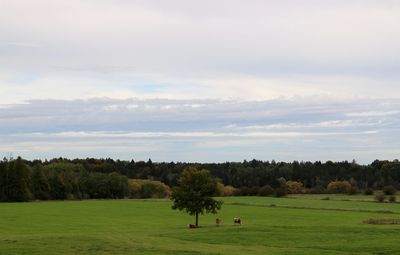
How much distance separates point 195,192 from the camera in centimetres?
7750

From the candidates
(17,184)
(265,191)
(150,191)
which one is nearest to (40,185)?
(17,184)

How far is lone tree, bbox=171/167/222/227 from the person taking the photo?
255 ft

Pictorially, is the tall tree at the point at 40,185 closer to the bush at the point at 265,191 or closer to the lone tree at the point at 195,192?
the bush at the point at 265,191

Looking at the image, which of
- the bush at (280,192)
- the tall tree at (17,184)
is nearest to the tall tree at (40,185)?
the tall tree at (17,184)

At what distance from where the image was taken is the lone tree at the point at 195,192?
77.6 m

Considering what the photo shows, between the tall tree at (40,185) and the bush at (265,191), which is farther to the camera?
the bush at (265,191)

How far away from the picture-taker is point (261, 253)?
4100cm

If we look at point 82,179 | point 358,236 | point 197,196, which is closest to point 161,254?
point 358,236

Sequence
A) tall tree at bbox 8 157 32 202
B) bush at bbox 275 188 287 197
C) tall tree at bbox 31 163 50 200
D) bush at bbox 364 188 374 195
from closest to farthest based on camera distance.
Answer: tall tree at bbox 8 157 32 202 → tall tree at bbox 31 163 50 200 → bush at bbox 364 188 374 195 → bush at bbox 275 188 287 197

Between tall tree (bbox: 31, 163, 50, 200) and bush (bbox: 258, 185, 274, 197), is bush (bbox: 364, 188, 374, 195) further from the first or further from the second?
tall tree (bbox: 31, 163, 50, 200)

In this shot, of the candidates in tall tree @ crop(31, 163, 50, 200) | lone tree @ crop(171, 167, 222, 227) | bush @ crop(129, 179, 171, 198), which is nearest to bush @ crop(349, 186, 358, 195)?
bush @ crop(129, 179, 171, 198)

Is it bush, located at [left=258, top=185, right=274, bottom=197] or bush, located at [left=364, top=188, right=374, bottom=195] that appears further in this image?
bush, located at [left=258, top=185, right=274, bottom=197]

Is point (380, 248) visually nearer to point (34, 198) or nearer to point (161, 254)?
point (161, 254)

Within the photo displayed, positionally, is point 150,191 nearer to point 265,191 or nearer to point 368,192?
point 265,191
